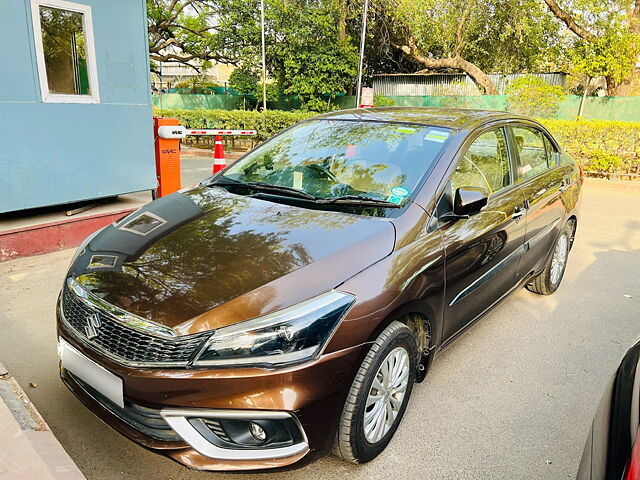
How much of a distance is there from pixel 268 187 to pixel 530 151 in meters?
2.28

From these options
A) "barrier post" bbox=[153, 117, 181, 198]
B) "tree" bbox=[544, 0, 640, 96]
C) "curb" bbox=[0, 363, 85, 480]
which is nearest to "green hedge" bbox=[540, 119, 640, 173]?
"tree" bbox=[544, 0, 640, 96]

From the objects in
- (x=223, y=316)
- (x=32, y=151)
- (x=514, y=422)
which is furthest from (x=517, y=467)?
(x=32, y=151)

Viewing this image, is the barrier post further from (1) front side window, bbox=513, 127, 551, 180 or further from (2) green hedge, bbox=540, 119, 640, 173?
(2) green hedge, bbox=540, 119, 640, 173

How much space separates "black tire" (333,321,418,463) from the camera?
208cm

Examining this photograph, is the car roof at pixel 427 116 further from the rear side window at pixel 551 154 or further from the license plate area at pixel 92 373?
the license plate area at pixel 92 373

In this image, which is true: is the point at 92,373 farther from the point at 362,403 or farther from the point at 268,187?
the point at 268,187

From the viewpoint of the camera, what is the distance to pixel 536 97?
13062 mm

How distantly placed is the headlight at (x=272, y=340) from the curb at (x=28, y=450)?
2.41 feet

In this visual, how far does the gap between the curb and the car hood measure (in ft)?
2.21

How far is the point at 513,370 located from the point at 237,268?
2.17 m

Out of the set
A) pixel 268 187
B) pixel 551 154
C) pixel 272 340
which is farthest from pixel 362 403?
pixel 551 154

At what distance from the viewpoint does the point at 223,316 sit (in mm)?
1890

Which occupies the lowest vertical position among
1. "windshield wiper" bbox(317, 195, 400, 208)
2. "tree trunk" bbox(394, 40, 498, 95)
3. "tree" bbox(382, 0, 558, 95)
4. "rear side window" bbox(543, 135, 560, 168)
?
"windshield wiper" bbox(317, 195, 400, 208)

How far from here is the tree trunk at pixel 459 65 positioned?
17266mm
